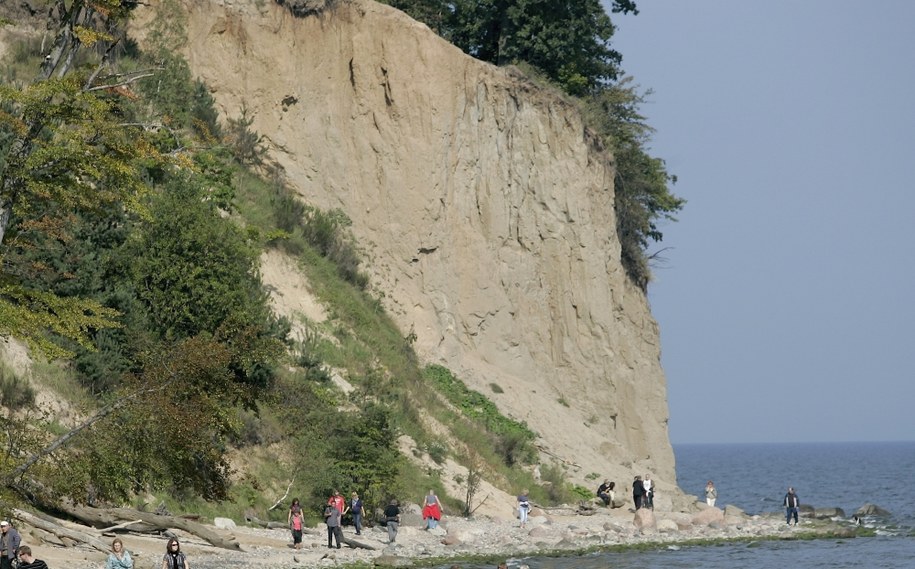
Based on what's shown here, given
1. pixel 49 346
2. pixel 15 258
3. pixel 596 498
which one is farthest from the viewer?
pixel 596 498

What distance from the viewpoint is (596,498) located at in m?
41.7

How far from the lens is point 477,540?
3161cm

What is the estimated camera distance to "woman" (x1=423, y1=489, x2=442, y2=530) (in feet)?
107

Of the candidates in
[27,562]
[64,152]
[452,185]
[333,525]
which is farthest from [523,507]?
[64,152]

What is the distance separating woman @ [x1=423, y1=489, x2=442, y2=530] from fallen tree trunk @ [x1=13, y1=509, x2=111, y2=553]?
11480 mm

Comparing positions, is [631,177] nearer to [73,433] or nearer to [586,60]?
[586,60]

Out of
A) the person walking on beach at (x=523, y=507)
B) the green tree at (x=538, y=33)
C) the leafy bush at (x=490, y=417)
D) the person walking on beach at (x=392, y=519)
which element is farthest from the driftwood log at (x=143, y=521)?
the green tree at (x=538, y=33)

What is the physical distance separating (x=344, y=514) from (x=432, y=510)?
7.96 feet

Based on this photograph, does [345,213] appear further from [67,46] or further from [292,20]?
[67,46]

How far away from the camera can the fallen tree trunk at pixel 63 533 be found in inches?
874

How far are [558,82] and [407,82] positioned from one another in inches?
332

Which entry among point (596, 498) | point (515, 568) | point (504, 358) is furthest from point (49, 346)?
point (504, 358)

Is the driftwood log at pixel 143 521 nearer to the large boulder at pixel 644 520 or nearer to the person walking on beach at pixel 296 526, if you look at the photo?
the person walking on beach at pixel 296 526

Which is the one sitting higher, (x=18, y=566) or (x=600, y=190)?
(x=600, y=190)
